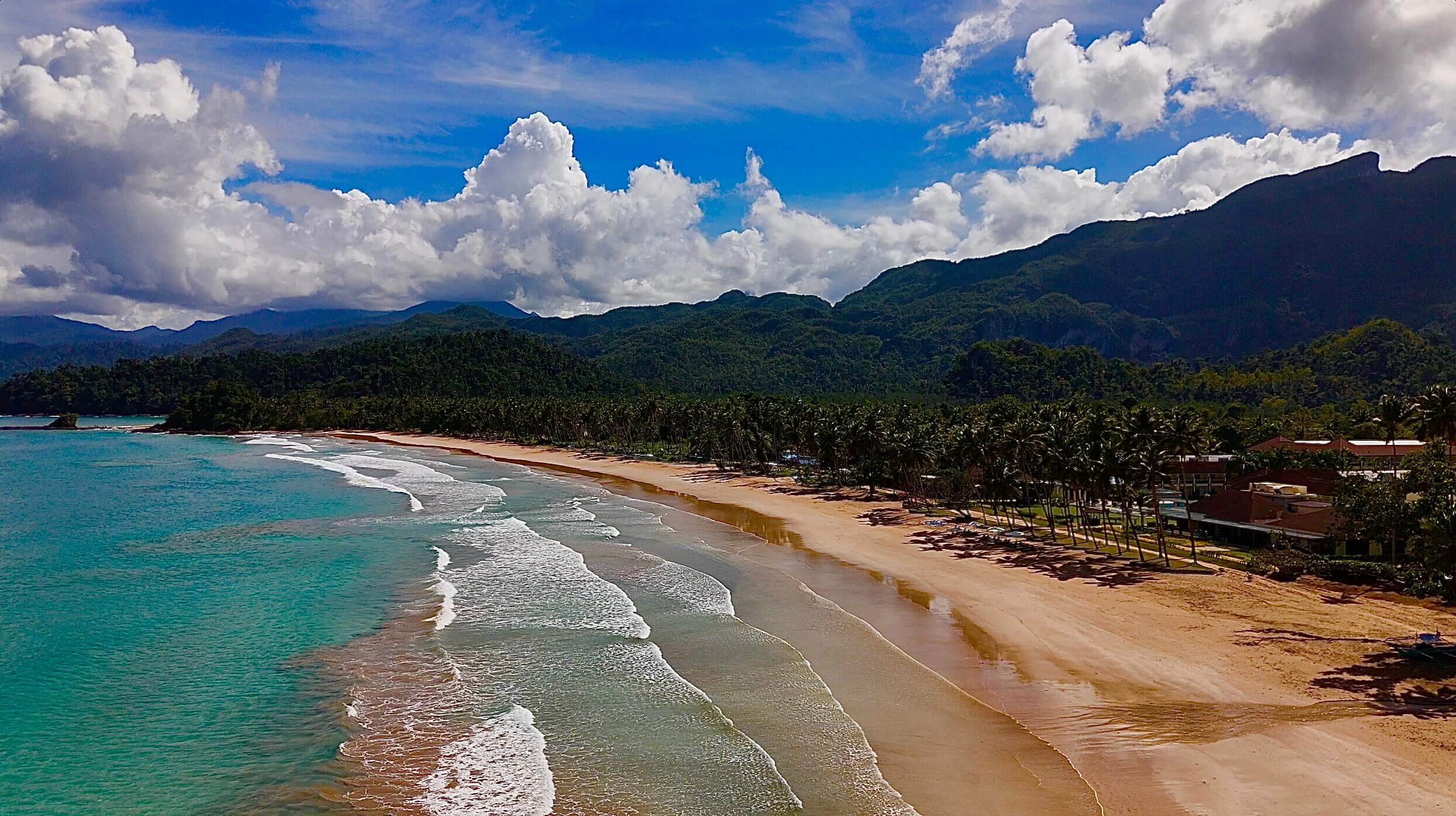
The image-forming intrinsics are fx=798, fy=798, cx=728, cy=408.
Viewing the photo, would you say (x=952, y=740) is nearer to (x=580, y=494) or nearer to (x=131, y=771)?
(x=131, y=771)

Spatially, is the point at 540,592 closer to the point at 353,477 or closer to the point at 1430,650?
the point at 1430,650

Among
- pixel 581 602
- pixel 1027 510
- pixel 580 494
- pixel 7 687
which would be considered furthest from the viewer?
pixel 580 494

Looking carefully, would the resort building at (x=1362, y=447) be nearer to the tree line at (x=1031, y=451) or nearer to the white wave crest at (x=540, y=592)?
the tree line at (x=1031, y=451)

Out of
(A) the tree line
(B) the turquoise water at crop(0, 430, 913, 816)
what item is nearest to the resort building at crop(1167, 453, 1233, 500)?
(A) the tree line

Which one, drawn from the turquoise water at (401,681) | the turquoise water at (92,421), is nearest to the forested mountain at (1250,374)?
the turquoise water at (401,681)

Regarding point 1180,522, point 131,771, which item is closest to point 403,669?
point 131,771

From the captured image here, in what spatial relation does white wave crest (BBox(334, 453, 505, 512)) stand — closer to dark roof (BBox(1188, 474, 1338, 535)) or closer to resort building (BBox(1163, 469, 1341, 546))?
resort building (BBox(1163, 469, 1341, 546))

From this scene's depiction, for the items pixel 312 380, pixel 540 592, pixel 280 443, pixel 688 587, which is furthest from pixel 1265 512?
pixel 312 380
